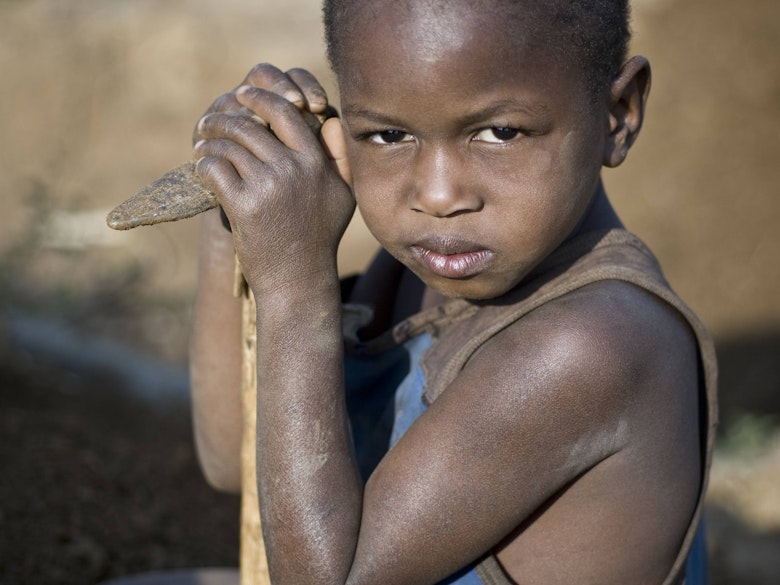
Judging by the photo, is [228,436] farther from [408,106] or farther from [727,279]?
[727,279]

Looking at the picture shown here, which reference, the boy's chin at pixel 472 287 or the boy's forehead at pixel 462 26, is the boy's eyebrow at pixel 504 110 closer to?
the boy's forehead at pixel 462 26

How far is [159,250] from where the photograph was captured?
6.48 metres

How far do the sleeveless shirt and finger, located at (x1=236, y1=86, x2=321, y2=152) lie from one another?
1.40 feet

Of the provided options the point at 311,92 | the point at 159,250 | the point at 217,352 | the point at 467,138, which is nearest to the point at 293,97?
the point at 311,92

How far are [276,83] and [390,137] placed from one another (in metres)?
0.33

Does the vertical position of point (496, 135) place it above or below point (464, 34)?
below

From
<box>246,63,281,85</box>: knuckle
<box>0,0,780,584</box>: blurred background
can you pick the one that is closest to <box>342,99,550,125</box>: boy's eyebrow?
<box>246,63,281,85</box>: knuckle

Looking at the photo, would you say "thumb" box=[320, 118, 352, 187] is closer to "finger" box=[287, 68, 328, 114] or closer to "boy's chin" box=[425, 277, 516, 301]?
"finger" box=[287, 68, 328, 114]

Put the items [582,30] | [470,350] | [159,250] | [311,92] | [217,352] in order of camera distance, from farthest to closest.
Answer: [159,250] → [217,352] → [311,92] → [470,350] → [582,30]

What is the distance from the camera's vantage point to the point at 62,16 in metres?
8.31

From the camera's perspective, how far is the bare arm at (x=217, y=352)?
2182mm

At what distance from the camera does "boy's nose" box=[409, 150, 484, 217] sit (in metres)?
A: 1.57

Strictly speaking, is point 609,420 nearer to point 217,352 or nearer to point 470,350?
point 470,350

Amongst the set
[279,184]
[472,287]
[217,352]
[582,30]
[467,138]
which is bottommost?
[217,352]
